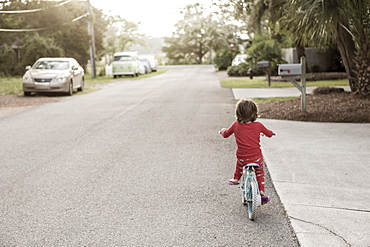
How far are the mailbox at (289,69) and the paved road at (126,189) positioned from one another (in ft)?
5.68

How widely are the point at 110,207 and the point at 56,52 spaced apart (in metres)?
34.0

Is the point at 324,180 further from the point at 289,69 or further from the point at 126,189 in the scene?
the point at 289,69

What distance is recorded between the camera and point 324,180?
6.34 metres

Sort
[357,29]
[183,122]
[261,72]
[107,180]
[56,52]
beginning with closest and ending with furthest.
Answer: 1. [107,180]
2. [183,122]
3. [357,29]
4. [261,72]
5. [56,52]

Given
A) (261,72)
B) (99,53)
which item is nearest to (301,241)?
(261,72)

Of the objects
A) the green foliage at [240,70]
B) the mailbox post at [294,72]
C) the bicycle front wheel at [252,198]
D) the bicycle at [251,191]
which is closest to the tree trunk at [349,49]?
the mailbox post at [294,72]

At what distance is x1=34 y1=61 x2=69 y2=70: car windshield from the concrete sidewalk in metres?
13.7

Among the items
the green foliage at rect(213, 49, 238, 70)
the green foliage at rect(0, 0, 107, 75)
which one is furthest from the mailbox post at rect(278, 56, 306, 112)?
the green foliage at rect(213, 49, 238, 70)

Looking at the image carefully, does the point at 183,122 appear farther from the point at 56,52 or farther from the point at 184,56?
the point at 184,56

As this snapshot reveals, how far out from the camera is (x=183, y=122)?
11906 mm

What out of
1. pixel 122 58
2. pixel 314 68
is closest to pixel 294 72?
pixel 314 68

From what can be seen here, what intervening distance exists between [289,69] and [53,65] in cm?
1279

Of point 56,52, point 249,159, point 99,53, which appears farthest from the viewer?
point 99,53

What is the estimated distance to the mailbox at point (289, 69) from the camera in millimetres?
11641
